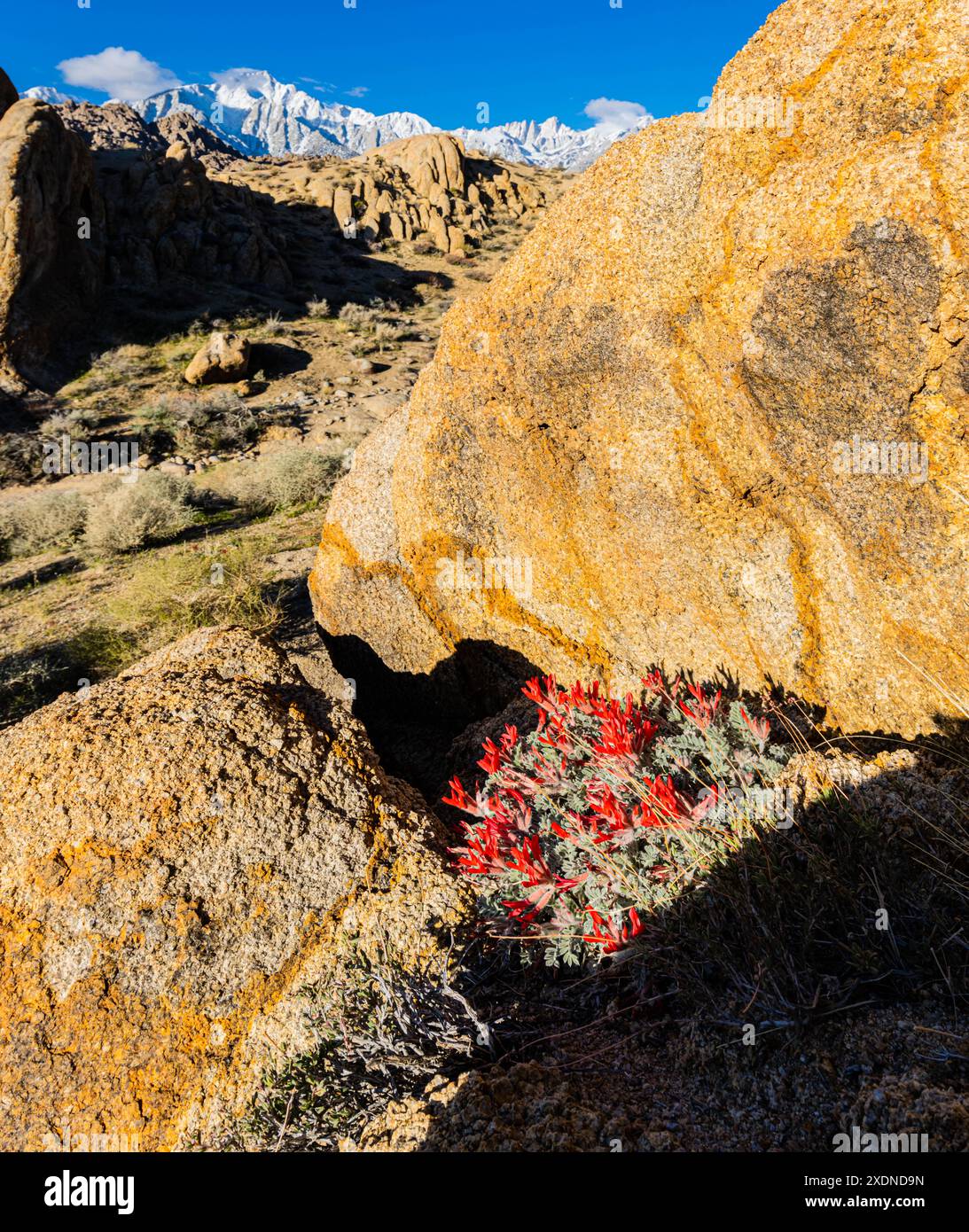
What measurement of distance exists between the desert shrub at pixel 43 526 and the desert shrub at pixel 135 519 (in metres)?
0.47

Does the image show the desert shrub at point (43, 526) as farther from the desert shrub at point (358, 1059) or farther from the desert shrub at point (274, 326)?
the desert shrub at point (274, 326)

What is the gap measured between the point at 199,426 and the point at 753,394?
16.0 m

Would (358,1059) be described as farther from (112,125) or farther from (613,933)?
(112,125)

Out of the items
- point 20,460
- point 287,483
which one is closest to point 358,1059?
point 287,483

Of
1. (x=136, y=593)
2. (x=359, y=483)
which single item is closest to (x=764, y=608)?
(x=359, y=483)

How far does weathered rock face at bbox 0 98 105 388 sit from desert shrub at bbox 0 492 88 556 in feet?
34.7

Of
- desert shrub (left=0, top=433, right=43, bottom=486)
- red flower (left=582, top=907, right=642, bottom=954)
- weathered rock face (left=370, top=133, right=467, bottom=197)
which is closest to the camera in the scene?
red flower (left=582, top=907, right=642, bottom=954)

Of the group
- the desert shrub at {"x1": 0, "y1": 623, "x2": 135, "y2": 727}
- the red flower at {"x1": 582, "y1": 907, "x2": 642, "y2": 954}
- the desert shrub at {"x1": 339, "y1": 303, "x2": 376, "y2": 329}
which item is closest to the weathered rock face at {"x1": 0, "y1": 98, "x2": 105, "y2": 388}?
the desert shrub at {"x1": 339, "y1": 303, "x2": 376, "y2": 329}

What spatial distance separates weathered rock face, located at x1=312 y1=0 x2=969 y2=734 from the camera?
218cm

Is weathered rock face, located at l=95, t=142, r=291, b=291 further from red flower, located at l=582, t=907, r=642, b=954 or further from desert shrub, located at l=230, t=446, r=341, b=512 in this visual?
red flower, located at l=582, t=907, r=642, b=954

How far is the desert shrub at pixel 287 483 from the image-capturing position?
36.3 feet

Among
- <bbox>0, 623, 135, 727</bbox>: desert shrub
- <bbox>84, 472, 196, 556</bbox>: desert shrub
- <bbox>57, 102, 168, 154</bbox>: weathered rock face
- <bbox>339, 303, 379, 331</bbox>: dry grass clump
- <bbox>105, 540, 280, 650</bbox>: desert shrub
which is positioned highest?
<bbox>57, 102, 168, 154</bbox>: weathered rock face

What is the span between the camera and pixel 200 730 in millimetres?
2662
